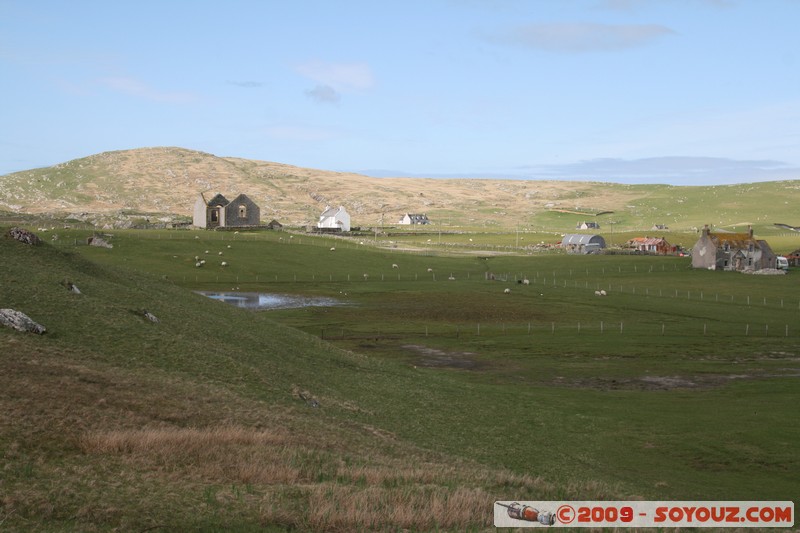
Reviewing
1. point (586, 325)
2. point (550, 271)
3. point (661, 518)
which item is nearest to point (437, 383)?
point (661, 518)

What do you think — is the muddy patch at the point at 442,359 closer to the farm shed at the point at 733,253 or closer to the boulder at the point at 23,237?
the boulder at the point at 23,237

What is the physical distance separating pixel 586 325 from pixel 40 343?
5712 centimetres

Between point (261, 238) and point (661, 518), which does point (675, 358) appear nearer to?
point (661, 518)

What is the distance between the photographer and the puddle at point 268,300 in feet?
281

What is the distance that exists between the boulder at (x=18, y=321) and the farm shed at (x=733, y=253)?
124 m

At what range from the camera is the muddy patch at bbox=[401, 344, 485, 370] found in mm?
58344

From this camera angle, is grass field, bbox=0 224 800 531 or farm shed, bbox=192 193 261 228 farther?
farm shed, bbox=192 193 261 228

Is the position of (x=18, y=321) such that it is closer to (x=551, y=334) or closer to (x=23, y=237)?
(x=23, y=237)

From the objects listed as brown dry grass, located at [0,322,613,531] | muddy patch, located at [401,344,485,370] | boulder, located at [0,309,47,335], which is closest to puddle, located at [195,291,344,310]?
muddy patch, located at [401,344,485,370]

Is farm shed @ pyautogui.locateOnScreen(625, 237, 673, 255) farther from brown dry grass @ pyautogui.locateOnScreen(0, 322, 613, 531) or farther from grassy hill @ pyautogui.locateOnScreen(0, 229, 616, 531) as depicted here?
brown dry grass @ pyautogui.locateOnScreen(0, 322, 613, 531)

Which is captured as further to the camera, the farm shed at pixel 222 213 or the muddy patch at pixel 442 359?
the farm shed at pixel 222 213

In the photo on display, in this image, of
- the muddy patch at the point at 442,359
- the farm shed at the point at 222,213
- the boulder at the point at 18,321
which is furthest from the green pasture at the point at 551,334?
the farm shed at the point at 222,213

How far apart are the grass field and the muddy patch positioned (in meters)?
Answer: 0.37

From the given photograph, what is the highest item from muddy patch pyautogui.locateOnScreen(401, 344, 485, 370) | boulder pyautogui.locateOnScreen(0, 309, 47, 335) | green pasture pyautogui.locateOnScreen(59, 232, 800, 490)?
boulder pyautogui.locateOnScreen(0, 309, 47, 335)
